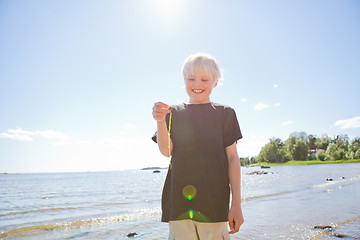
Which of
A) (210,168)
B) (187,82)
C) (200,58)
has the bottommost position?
(210,168)


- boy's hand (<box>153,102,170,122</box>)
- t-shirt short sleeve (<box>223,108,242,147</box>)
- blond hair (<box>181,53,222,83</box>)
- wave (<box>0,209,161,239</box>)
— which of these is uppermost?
blond hair (<box>181,53,222,83</box>)

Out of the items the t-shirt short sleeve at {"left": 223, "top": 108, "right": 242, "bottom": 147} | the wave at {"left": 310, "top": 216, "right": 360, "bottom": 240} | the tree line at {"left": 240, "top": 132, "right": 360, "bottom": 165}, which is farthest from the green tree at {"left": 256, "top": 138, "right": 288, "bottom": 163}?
the t-shirt short sleeve at {"left": 223, "top": 108, "right": 242, "bottom": 147}

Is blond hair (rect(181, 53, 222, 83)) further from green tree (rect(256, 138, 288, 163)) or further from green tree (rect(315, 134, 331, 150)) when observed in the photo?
green tree (rect(315, 134, 331, 150))

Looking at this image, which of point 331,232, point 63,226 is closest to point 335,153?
point 331,232

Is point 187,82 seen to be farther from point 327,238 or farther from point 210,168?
point 327,238

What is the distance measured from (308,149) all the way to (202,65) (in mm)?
115647

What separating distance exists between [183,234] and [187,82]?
1185 millimetres

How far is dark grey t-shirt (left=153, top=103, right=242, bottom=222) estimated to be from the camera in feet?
5.68

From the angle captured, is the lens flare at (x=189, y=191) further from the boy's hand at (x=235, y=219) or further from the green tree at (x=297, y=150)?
the green tree at (x=297, y=150)

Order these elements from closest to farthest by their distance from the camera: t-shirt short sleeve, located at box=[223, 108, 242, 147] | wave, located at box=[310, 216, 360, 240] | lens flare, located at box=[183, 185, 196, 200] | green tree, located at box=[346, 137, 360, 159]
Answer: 1. lens flare, located at box=[183, 185, 196, 200]
2. t-shirt short sleeve, located at box=[223, 108, 242, 147]
3. wave, located at box=[310, 216, 360, 240]
4. green tree, located at box=[346, 137, 360, 159]

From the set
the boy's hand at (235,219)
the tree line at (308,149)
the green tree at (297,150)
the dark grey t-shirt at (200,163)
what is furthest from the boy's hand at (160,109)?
the green tree at (297,150)

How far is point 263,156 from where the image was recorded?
121188 millimetres

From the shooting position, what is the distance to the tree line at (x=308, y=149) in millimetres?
85000

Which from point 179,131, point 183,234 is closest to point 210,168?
point 179,131
